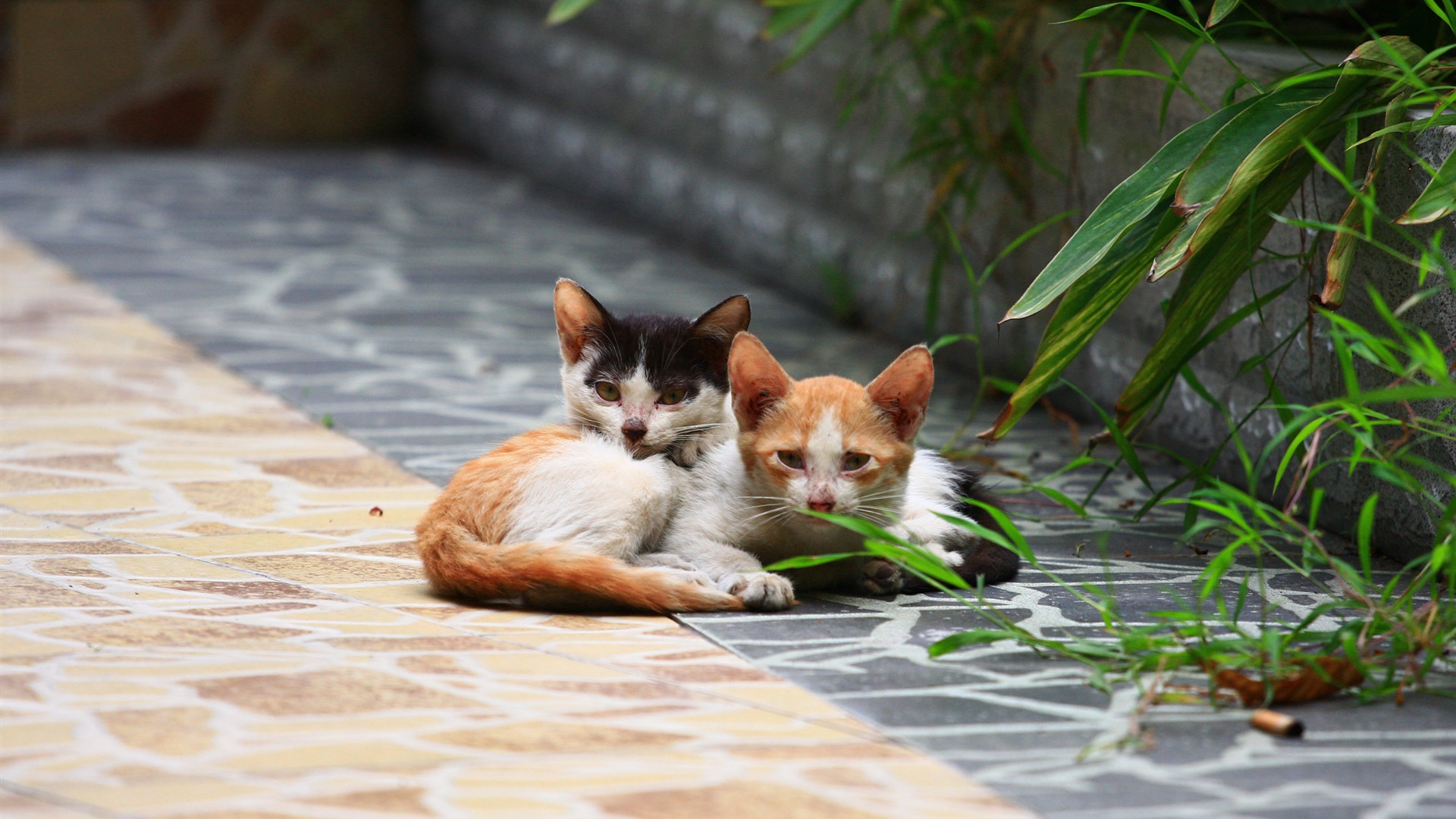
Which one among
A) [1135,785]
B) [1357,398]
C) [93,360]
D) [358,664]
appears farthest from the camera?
[93,360]

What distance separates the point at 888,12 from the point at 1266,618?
2.83 m

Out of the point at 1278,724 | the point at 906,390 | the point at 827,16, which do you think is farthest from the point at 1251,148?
the point at 827,16

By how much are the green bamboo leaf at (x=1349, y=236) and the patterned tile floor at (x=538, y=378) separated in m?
0.53

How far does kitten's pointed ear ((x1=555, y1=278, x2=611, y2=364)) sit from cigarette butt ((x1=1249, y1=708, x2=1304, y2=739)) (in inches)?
52.7

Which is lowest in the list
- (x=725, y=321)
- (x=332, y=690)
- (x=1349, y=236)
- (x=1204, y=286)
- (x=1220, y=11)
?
(x=332, y=690)

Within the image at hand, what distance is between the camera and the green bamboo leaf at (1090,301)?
2.73 metres

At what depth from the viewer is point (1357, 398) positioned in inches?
81.9

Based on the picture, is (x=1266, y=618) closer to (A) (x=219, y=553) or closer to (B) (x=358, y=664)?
(B) (x=358, y=664)

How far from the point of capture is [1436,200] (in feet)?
8.09

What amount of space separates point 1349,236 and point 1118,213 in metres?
0.38

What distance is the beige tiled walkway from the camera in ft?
6.12

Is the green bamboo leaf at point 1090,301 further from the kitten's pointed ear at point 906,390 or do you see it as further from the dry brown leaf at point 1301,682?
the dry brown leaf at point 1301,682

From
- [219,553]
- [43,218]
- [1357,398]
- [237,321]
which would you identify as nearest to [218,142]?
[43,218]

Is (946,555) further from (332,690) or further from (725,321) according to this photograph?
(332,690)
